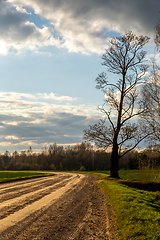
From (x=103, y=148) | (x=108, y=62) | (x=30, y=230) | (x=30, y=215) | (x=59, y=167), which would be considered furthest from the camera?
(x=59, y=167)

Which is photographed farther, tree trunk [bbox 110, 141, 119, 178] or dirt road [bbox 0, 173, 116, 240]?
tree trunk [bbox 110, 141, 119, 178]

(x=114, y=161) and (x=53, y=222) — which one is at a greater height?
(x=114, y=161)

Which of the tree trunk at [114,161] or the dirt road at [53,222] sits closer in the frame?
the dirt road at [53,222]

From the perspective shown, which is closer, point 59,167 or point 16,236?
point 16,236

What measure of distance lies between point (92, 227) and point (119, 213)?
180 centimetres

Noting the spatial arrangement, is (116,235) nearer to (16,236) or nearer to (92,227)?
(92,227)

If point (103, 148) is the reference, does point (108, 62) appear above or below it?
above

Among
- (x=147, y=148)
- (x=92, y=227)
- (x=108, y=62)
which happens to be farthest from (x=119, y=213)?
(x=108, y=62)

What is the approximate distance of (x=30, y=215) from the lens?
7.83m

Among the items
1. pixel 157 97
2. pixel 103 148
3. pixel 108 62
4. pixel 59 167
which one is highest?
pixel 108 62

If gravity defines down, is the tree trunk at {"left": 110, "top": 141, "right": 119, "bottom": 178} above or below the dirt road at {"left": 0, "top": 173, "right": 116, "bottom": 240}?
above

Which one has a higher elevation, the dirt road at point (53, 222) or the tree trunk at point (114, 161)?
the tree trunk at point (114, 161)

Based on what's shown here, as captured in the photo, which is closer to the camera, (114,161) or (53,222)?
(53,222)

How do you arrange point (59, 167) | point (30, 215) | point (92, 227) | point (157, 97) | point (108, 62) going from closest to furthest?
point (92, 227)
point (30, 215)
point (157, 97)
point (108, 62)
point (59, 167)
